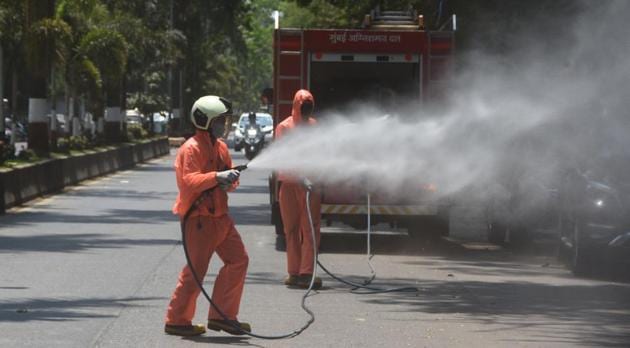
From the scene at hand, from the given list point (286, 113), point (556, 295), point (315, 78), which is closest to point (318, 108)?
point (315, 78)

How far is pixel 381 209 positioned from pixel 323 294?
4.84 meters

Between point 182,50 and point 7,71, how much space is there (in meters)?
9.31

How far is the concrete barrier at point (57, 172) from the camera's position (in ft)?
79.9

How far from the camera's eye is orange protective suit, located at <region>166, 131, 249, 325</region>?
10.0 meters

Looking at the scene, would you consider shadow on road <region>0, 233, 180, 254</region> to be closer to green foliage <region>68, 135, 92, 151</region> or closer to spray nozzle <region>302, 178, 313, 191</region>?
spray nozzle <region>302, 178, 313, 191</region>

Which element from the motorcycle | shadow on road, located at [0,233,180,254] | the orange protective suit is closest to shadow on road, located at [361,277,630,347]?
the orange protective suit

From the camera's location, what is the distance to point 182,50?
64.1 meters

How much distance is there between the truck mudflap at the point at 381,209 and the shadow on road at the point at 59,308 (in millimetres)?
5650

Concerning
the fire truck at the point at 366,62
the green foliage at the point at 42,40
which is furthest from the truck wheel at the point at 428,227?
the green foliage at the point at 42,40

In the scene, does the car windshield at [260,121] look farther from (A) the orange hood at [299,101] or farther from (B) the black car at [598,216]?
(A) the orange hood at [299,101]

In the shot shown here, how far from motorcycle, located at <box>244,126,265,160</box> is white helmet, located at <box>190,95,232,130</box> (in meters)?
Result: 39.5

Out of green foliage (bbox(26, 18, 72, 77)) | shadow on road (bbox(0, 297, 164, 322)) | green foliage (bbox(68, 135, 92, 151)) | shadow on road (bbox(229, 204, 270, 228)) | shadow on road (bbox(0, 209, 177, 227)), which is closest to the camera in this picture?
shadow on road (bbox(0, 297, 164, 322))

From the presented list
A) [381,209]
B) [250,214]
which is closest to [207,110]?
[381,209]

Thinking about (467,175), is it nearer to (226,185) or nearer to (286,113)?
(286,113)
